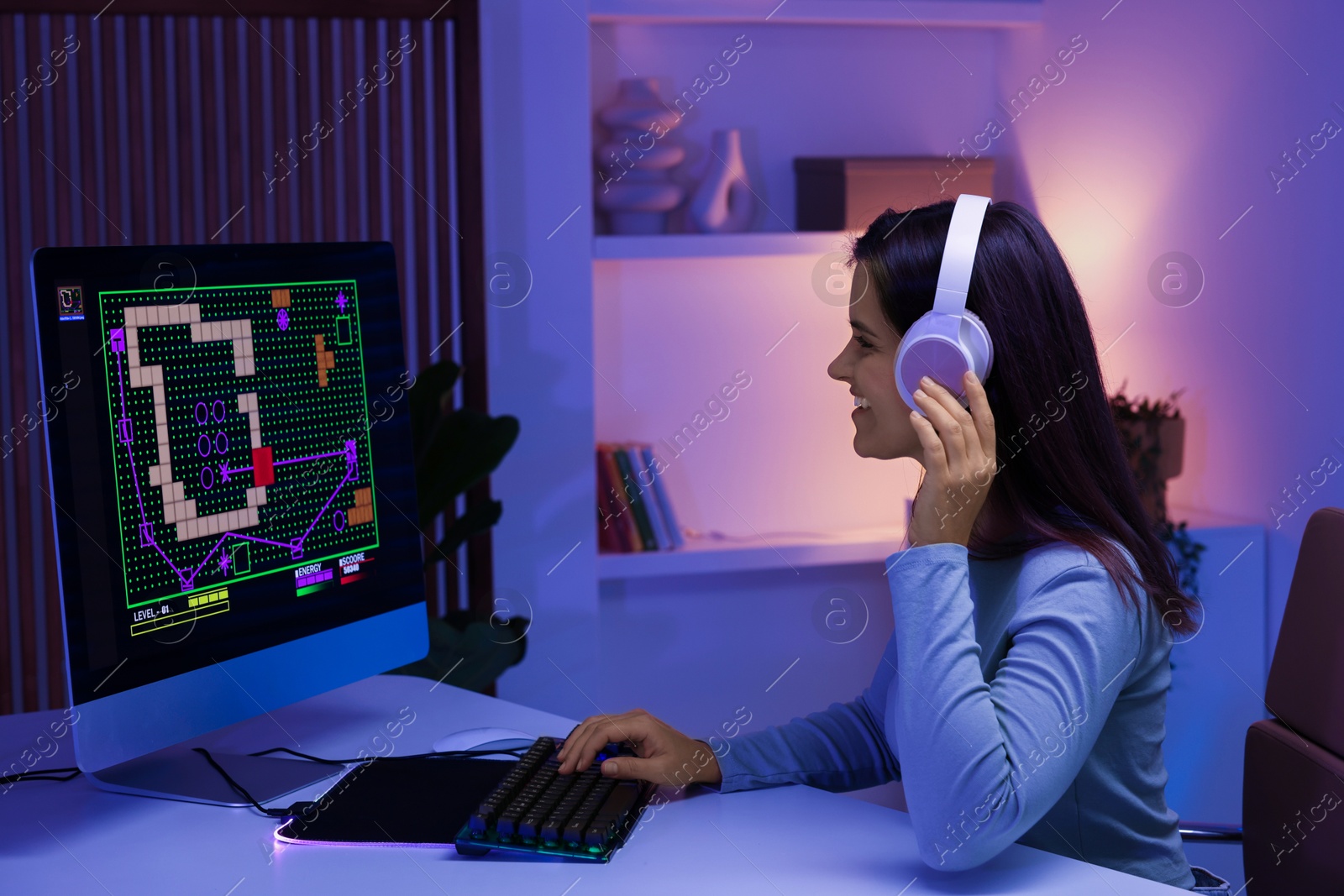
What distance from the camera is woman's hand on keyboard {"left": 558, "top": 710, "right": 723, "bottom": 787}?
127cm

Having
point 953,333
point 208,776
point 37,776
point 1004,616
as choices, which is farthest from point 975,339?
point 37,776

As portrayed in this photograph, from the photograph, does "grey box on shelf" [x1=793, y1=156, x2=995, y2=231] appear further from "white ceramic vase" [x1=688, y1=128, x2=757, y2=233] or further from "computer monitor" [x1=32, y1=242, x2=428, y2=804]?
"computer monitor" [x1=32, y1=242, x2=428, y2=804]

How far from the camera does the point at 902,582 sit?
1.17 m

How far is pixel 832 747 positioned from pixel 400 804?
19.7 inches

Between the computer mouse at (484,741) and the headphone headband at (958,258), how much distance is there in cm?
67

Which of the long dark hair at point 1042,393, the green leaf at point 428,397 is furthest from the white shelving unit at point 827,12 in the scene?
the long dark hair at point 1042,393

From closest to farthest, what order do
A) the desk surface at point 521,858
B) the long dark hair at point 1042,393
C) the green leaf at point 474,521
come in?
the desk surface at point 521,858, the long dark hair at point 1042,393, the green leaf at point 474,521

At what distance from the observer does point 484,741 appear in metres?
1.40

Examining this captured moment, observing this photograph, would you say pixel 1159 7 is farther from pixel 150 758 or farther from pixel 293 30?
pixel 150 758

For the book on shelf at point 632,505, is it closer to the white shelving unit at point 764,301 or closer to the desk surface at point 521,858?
the white shelving unit at point 764,301

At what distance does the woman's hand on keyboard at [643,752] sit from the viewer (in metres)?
1.27

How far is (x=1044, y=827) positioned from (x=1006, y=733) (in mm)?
225

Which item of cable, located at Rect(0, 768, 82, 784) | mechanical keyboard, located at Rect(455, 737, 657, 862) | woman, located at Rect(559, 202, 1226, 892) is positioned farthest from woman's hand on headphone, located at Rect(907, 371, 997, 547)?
cable, located at Rect(0, 768, 82, 784)

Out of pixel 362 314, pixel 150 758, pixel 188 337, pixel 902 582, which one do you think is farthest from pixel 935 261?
pixel 150 758
